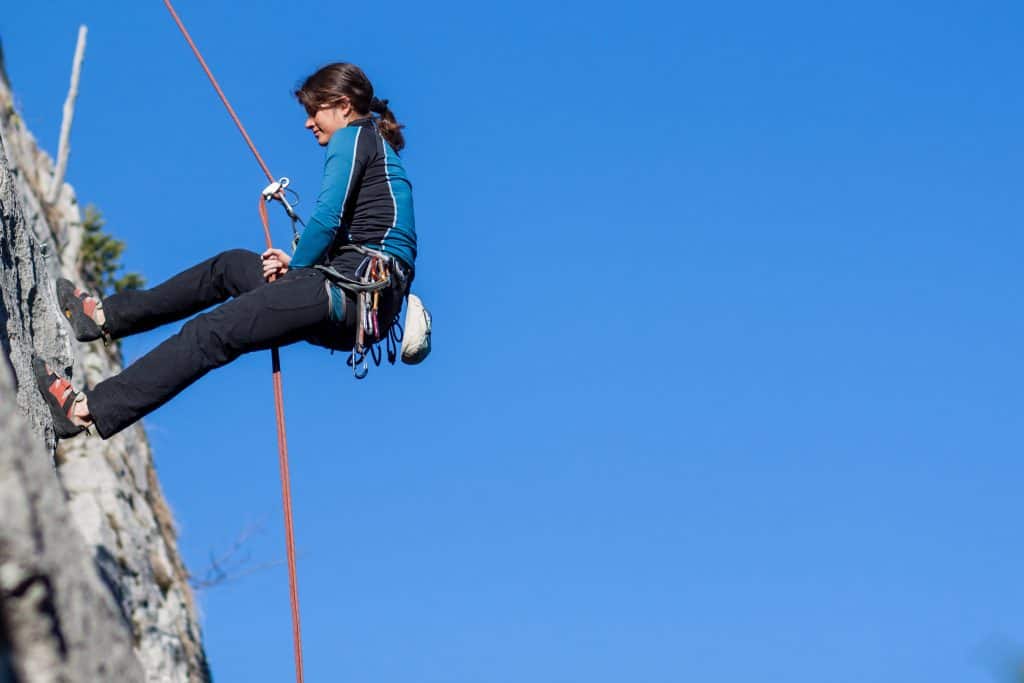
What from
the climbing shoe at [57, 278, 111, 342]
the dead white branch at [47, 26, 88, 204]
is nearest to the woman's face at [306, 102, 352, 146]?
the climbing shoe at [57, 278, 111, 342]

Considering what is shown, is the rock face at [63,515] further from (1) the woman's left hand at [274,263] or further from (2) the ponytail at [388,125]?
(2) the ponytail at [388,125]

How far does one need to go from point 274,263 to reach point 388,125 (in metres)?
0.85

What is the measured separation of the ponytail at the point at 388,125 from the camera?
6.82 metres

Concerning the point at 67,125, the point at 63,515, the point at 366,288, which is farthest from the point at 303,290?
the point at 67,125

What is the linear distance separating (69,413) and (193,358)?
0.54 meters

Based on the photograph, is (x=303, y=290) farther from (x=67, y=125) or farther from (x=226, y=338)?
(x=67, y=125)

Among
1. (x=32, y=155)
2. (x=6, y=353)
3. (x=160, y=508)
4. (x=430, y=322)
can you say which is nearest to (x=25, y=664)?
(x=6, y=353)

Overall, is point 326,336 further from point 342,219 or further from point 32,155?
point 32,155

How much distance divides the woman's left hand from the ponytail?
745 millimetres

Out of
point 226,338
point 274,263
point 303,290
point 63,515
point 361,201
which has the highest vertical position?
point 361,201

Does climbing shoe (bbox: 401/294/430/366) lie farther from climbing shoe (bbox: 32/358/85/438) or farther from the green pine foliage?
the green pine foliage

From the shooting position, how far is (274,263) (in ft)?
21.5

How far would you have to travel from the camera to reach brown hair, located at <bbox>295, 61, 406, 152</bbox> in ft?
22.0

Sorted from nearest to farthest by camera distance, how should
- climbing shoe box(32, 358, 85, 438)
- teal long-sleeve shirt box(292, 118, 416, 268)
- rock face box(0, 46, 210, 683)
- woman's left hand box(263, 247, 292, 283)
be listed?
1. rock face box(0, 46, 210, 683)
2. climbing shoe box(32, 358, 85, 438)
3. teal long-sleeve shirt box(292, 118, 416, 268)
4. woman's left hand box(263, 247, 292, 283)
